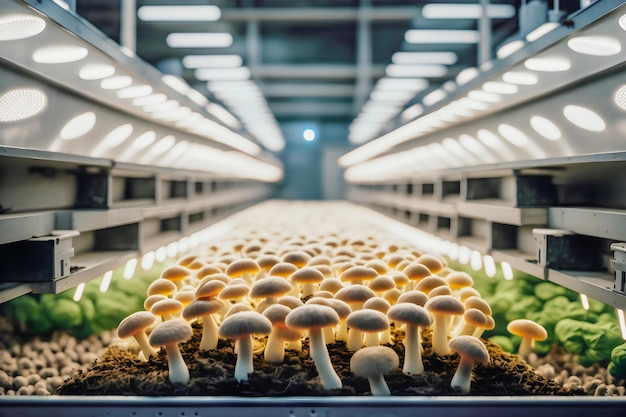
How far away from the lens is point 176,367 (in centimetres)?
153

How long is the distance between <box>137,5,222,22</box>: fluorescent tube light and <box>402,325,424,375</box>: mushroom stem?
508 centimetres

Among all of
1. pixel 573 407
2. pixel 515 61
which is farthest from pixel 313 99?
pixel 573 407

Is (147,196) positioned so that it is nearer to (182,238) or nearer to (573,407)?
(182,238)

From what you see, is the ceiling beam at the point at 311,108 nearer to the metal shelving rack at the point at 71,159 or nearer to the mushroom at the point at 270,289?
the metal shelving rack at the point at 71,159

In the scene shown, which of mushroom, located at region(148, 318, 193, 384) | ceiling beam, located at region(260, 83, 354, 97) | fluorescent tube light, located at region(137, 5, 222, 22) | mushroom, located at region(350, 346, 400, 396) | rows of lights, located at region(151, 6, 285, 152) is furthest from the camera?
ceiling beam, located at region(260, 83, 354, 97)

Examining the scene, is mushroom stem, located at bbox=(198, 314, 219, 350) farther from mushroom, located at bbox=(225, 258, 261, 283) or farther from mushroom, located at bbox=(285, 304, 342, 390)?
mushroom, located at bbox=(285, 304, 342, 390)

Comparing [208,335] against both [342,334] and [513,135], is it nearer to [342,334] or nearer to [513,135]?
[342,334]

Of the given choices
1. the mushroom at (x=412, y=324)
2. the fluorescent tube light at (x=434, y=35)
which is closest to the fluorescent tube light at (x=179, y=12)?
the fluorescent tube light at (x=434, y=35)

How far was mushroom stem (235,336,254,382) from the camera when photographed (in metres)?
1.52

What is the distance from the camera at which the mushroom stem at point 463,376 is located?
1479 millimetres

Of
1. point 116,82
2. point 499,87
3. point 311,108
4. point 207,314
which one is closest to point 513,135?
point 499,87

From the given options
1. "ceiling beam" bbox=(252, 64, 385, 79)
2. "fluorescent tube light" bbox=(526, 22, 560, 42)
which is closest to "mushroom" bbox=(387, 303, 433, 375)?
"fluorescent tube light" bbox=(526, 22, 560, 42)

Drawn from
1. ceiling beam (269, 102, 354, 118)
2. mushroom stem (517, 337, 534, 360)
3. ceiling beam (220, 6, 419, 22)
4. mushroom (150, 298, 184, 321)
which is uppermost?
ceiling beam (220, 6, 419, 22)

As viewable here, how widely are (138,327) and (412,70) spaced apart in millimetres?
7517
